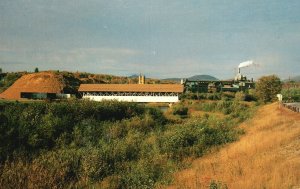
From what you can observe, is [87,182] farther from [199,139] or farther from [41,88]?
[41,88]

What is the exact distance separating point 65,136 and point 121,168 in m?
8.30

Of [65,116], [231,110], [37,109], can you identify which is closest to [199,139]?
[65,116]

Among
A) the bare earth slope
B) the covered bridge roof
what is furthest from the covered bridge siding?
the bare earth slope

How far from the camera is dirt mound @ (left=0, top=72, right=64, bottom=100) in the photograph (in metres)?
71.1

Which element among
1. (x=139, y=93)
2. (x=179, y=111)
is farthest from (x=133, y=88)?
(x=179, y=111)

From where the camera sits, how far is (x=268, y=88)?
5716 centimetres

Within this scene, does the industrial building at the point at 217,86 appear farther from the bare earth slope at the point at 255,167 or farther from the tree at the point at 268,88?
the bare earth slope at the point at 255,167

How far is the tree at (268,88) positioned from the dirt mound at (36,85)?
39.6m

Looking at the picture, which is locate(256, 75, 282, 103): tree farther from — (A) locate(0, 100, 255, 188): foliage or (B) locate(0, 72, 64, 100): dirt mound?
(B) locate(0, 72, 64, 100): dirt mound

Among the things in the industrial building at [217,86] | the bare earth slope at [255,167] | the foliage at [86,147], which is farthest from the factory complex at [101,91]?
the bare earth slope at [255,167]

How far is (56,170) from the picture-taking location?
1484 cm

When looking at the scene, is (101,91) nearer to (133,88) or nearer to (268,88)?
(133,88)

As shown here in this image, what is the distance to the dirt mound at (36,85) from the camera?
71.1 metres

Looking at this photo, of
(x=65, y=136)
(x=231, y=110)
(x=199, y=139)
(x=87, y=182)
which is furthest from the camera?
(x=231, y=110)
